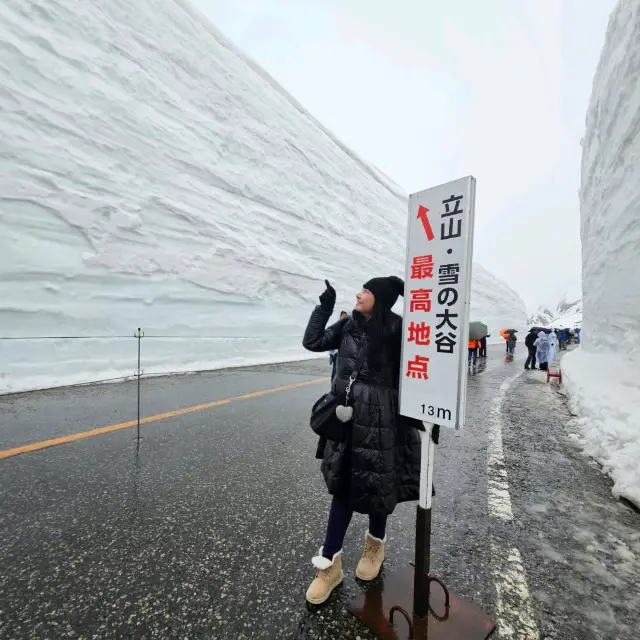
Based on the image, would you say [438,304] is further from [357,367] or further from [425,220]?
[357,367]

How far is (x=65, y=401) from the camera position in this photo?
18.2 feet

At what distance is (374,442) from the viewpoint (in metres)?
1.79

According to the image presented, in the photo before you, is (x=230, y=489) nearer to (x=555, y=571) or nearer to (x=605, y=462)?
(x=555, y=571)

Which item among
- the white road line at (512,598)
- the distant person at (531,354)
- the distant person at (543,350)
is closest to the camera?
the white road line at (512,598)

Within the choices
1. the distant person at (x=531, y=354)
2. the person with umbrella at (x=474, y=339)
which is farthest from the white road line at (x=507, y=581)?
the distant person at (x=531, y=354)

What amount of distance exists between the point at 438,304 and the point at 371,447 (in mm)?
757

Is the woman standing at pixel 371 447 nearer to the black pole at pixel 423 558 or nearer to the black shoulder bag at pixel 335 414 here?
the black shoulder bag at pixel 335 414

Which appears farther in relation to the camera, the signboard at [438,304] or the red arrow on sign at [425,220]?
the red arrow on sign at [425,220]

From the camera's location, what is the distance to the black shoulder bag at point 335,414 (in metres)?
1.84

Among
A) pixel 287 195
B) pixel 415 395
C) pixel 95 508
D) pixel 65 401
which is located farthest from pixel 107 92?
pixel 415 395

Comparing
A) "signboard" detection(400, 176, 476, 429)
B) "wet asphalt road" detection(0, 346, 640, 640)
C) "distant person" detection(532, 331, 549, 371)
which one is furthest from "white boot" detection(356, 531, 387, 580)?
"distant person" detection(532, 331, 549, 371)

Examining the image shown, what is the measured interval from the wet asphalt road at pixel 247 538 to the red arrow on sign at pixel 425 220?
1.79m

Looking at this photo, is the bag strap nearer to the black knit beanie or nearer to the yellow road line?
the black knit beanie

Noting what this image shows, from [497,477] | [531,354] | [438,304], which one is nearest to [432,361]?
[438,304]
